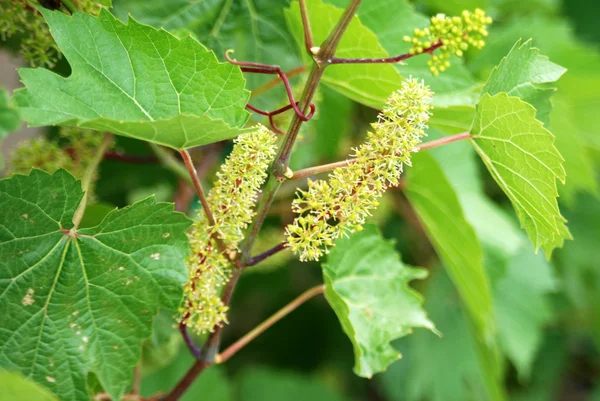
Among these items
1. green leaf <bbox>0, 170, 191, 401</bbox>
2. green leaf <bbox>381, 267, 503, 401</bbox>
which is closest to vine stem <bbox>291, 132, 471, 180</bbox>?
green leaf <bbox>0, 170, 191, 401</bbox>

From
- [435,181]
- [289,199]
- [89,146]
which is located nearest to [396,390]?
[289,199]

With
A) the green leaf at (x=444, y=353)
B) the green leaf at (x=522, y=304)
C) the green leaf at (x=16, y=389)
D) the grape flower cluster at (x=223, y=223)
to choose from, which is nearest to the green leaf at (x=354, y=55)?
the grape flower cluster at (x=223, y=223)

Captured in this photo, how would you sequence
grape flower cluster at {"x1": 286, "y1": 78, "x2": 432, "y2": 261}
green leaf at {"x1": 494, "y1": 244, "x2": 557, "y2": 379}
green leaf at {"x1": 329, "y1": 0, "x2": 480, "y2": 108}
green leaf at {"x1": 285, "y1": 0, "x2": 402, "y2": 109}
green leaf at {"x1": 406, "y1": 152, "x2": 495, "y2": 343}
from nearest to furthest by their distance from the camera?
grape flower cluster at {"x1": 286, "y1": 78, "x2": 432, "y2": 261}
green leaf at {"x1": 285, "y1": 0, "x2": 402, "y2": 109}
green leaf at {"x1": 329, "y1": 0, "x2": 480, "y2": 108}
green leaf at {"x1": 406, "y1": 152, "x2": 495, "y2": 343}
green leaf at {"x1": 494, "y1": 244, "x2": 557, "y2": 379}

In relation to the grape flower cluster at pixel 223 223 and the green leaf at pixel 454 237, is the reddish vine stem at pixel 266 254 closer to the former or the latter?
the grape flower cluster at pixel 223 223

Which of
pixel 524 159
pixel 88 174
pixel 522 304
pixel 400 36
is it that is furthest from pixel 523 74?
pixel 522 304

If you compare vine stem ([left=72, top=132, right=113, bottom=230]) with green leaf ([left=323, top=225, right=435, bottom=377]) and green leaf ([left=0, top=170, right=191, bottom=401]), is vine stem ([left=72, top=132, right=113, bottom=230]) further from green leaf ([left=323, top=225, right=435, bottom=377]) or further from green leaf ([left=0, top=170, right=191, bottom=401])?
green leaf ([left=323, top=225, right=435, bottom=377])

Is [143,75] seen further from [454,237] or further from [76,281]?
[454,237]
